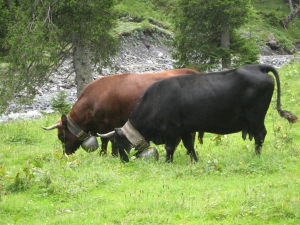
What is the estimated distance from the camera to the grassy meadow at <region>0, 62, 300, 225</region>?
652 cm

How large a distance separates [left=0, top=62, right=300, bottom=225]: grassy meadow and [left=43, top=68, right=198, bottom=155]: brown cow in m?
1.56

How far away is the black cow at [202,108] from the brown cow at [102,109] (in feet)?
4.72

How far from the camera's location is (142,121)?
33.7ft

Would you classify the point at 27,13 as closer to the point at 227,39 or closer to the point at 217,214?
the point at 227,39

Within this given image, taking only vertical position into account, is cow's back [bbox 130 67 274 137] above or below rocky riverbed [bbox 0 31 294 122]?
above

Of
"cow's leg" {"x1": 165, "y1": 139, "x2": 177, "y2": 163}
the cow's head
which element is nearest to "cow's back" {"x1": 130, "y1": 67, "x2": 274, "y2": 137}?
"cow's leg" {"x1": 165, "y1": 139, "x2": 177, "y2": 163}

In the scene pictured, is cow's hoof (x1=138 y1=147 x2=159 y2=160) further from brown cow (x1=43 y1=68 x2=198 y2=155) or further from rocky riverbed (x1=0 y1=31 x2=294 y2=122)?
rocky riverbed (x1=0 y1=31 x2=294 y2=122)

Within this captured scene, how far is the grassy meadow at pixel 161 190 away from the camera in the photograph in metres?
6.52

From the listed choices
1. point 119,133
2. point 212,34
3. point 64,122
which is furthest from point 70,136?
point 212,34

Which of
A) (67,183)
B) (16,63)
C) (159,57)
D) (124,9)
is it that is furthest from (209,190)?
(124,9)

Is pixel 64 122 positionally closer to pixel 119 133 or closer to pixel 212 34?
pixel 119 133

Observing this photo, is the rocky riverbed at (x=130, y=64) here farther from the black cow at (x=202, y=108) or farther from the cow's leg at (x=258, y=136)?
the cow's leg at (x=258, y=136)

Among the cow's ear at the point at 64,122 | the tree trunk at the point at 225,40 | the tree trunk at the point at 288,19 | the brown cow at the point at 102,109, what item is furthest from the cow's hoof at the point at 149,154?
the tree trunk at the point at 288,19

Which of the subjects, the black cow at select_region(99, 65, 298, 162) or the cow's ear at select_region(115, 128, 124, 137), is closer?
the black cow at select_region(99, 65, 298, 162)
